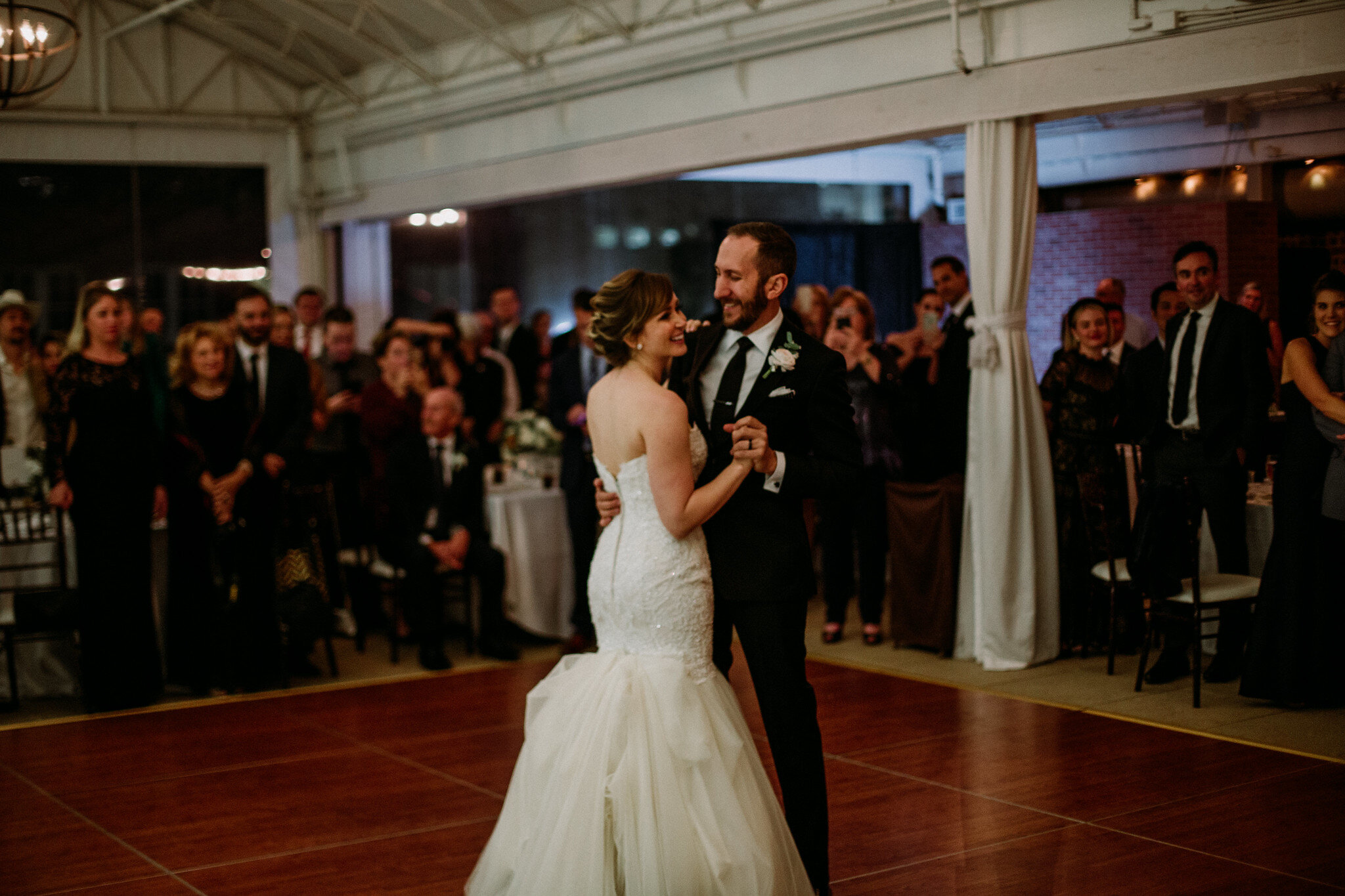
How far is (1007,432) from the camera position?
243 inches

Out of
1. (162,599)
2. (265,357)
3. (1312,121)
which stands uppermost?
(1312,121)

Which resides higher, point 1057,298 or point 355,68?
point 355,68

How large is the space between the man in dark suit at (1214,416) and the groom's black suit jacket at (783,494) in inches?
120

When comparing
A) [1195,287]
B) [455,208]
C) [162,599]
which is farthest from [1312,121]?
[455,208]

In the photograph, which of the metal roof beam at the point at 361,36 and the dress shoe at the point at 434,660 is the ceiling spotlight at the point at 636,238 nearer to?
the metal roof beam at the point at 361,36

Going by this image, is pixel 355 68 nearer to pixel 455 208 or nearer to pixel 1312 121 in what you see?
pixel 455 208

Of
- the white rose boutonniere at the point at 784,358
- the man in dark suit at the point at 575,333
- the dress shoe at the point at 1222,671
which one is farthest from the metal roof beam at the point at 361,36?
the white rose boutonniere at the point at 784,358

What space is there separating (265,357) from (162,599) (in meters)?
1.24

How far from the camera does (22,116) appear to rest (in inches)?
416

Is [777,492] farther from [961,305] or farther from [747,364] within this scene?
[961,305]

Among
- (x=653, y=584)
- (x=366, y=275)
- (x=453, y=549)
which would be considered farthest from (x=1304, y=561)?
(x=366, y=275)

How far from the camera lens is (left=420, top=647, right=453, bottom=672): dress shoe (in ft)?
21.9

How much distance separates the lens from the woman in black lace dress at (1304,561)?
5.12 m

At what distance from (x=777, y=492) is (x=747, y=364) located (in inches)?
12.6
